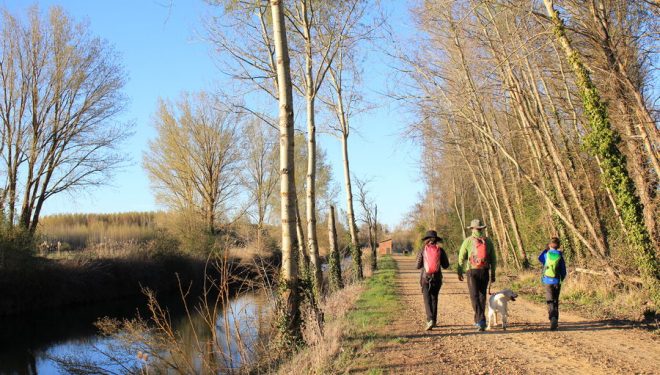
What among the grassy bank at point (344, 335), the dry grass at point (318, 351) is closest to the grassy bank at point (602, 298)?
the grassy bank at point (344, 335)

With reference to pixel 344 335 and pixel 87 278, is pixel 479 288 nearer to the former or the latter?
pixel 344 335

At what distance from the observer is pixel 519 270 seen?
2250cm

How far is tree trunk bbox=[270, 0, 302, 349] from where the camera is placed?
8.03 m

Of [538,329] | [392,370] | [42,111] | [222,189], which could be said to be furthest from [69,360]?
[222,189]

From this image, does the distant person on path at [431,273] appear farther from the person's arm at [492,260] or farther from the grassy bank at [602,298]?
the grassy bank at [602,298]

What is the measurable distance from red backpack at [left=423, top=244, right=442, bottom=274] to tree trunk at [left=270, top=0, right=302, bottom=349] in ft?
7.63

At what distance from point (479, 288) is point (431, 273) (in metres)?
0.80

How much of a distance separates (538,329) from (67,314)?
1846 cm

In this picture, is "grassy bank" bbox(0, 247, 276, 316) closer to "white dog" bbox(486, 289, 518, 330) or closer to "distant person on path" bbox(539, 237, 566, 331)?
"white dog" bbox(486, 289, 518, 330)

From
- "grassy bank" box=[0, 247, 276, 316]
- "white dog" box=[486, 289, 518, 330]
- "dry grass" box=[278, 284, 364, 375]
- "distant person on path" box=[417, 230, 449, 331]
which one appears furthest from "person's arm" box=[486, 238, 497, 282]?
"grassy bank" box=[0, 247, 276, 316]

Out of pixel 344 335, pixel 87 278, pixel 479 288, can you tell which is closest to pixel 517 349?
pixel 479 288

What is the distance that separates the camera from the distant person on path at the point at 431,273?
901 cm

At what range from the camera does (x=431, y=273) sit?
9047 mm

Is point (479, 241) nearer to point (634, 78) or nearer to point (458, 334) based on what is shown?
point (458, 334)
